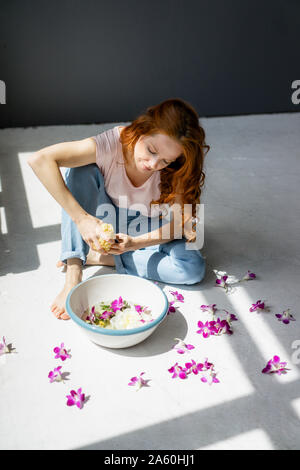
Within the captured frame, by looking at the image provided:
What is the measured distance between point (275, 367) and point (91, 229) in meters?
0.77

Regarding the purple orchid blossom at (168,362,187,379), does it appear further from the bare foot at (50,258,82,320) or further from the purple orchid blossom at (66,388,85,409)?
the bare foot at (50,258,82,320)

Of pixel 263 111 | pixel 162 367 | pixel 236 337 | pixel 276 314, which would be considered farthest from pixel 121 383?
pixel 263 111

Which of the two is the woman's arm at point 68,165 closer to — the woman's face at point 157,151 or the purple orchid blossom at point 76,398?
the woman's face at point 157,151

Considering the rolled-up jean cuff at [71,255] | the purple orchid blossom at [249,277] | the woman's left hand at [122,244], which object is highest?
the woman's left hand at [122,244]

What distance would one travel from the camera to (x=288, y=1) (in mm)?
3846

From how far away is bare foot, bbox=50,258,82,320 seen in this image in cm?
165

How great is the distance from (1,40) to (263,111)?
92.1 inches

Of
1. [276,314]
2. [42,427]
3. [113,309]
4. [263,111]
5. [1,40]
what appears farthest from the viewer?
[263,111]

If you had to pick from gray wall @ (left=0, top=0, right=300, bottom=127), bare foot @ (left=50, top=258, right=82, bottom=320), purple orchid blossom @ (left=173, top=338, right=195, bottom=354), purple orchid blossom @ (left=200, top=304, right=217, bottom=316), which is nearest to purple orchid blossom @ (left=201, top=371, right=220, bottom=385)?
purple orchid blossom @ (left=173, top=338, right=195, bottom=354)

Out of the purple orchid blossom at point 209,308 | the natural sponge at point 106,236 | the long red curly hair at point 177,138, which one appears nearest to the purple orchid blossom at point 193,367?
the purple orchid blossom at point 209,308

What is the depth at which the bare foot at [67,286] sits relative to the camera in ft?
5.41

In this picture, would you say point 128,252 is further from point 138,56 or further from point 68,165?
point 138,56

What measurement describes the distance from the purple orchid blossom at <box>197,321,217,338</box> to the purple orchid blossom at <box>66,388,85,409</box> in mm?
489

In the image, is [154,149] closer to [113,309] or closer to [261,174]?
A: [113,309]
